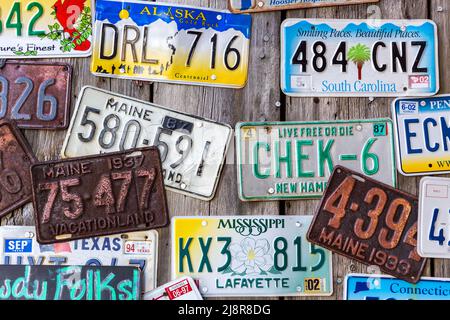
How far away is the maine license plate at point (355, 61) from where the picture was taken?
316 cm

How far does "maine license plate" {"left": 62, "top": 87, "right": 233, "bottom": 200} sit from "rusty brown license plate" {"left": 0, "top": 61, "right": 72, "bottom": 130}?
6 cm

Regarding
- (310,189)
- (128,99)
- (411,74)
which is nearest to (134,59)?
(128,99)

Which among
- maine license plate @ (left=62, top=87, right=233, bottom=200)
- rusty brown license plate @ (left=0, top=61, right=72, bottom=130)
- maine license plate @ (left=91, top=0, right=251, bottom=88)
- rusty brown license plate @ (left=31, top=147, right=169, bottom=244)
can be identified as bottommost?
rusty brown license plate @ (left=31, top=147, right=169, bottom=244)

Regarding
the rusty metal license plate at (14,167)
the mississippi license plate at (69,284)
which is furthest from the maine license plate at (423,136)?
the rusty metal license plate at (14,167)

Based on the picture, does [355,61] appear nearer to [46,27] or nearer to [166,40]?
[166,40]

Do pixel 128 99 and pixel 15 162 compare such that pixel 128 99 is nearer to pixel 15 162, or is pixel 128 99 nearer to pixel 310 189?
pixel 15 162

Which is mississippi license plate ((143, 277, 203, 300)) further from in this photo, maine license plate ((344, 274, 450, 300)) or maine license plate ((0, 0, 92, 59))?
maine license plate ((0, 0, 92, 59))

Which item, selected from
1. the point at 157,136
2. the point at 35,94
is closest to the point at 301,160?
the point at 157,136

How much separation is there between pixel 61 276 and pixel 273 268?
685 mm

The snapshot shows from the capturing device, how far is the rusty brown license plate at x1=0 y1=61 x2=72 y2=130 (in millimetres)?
3139

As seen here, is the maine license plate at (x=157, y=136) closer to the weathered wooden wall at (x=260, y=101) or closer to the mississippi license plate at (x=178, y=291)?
the weathered wooden wall at (x=260, y=101)

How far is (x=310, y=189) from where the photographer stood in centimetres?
315

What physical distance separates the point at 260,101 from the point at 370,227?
0.54 metres

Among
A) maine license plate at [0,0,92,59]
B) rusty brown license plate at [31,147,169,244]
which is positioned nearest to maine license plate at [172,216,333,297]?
rusty brown license plate at [31,147,169,244]
